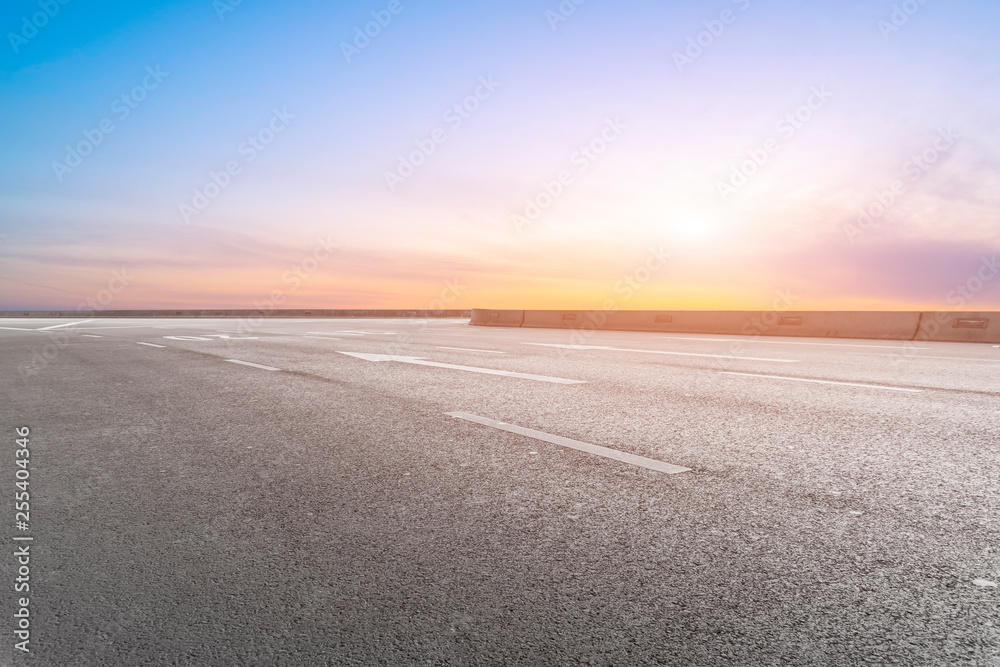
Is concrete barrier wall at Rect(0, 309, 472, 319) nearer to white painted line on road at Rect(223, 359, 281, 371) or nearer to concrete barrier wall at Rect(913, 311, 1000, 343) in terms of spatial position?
concrete barrier wall at Rect(913, 311, 1000, 343)

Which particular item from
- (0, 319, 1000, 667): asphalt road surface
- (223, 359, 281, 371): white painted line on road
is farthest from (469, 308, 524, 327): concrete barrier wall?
(0, 319, 1000, 667): asphalt road surface

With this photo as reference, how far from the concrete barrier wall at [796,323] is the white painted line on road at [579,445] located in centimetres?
1519

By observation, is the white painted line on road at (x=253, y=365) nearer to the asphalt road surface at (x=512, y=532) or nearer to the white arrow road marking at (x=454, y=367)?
the white arrow road marking at (x=454, y=367)

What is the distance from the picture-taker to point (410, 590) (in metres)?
2.23

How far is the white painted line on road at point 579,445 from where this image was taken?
3.75 meters

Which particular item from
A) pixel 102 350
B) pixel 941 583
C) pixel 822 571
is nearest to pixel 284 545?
pixel 822 571

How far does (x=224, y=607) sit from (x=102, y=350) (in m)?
12.7

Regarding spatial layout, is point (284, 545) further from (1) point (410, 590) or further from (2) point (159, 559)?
(1) point (410, 590)

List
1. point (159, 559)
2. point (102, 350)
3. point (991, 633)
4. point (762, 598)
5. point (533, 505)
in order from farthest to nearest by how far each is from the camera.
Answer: point (102, 350)
point (533, 505)
point (159, 559)
point (762, 598)
point (991, 633)

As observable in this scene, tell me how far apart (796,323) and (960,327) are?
3.81 metres

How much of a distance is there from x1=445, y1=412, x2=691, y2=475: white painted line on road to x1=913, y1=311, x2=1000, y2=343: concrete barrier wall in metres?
15.2

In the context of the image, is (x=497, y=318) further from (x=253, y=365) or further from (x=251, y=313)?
(x=251, y=313)

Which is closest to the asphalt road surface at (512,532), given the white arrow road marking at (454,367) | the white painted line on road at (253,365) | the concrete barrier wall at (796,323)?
the white arrow road marking at (454,367)

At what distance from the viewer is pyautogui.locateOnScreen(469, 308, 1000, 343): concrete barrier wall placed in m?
16.1
